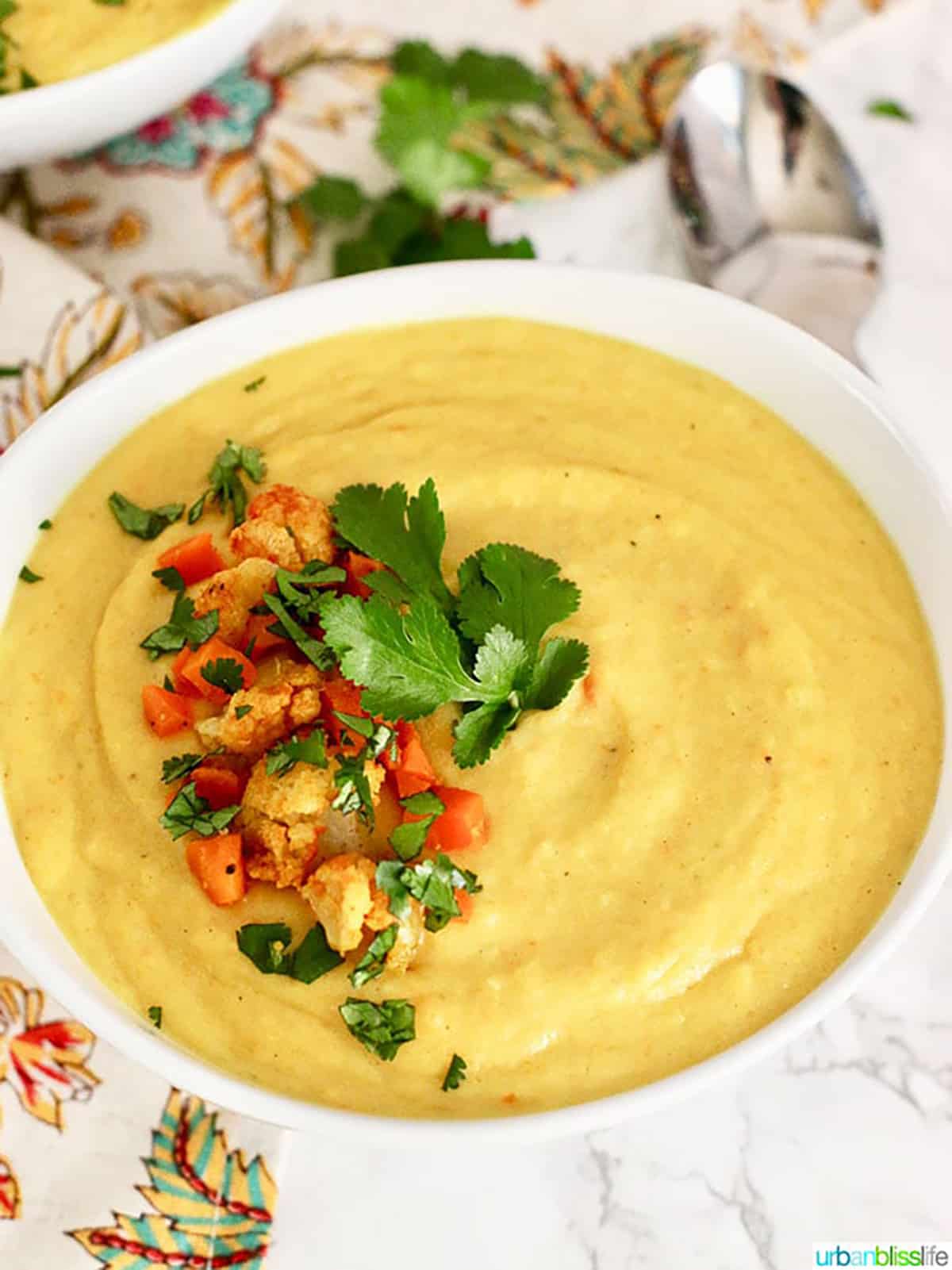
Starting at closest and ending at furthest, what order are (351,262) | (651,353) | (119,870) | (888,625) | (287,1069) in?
1. (287,1069)
2. (119,870)
3. (888,625)
4. (651,353)
5. (351,262)

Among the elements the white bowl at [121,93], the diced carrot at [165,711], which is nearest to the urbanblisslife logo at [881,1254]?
the diced carrot at [165,711]

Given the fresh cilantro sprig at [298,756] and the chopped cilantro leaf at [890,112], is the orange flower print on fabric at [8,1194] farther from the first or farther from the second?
the chopped cilantro leaf at [890,112]

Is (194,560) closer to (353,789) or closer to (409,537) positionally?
(409,537)

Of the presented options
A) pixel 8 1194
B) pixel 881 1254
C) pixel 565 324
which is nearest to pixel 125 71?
pixel 565 324

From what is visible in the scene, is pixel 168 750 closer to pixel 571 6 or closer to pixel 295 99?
pixel 295 99

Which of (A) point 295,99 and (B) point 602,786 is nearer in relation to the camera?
(B) point 602,786

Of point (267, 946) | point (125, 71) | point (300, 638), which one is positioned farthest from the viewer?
point (125, 71)

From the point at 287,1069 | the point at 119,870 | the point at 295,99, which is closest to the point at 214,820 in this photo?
the point at 119,870
